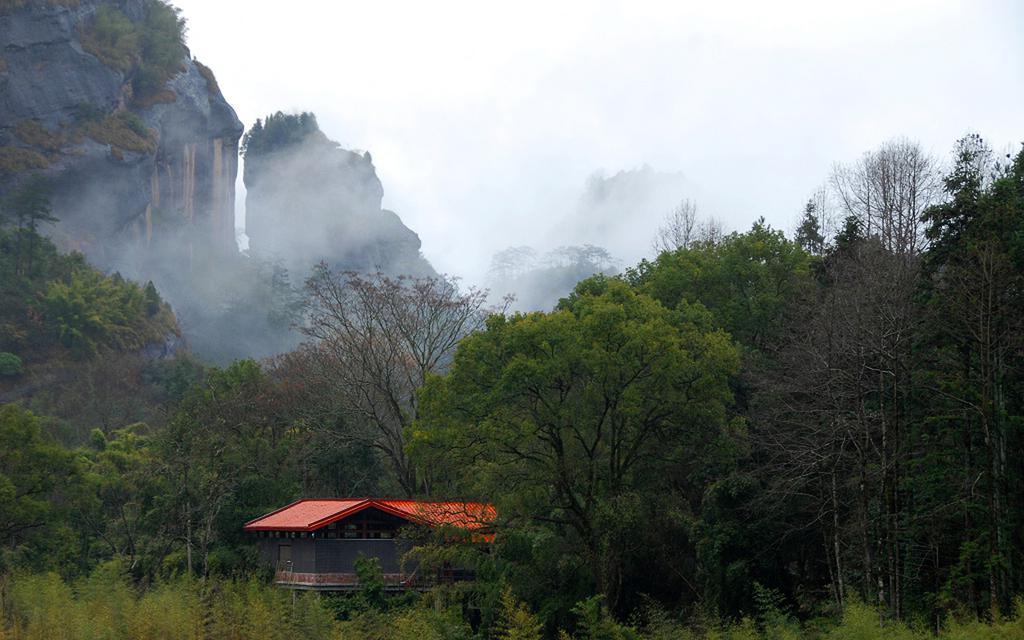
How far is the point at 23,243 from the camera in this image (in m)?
71.6

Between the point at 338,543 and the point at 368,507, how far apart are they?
1.40 meters

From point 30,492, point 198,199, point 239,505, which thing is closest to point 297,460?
point 239,505

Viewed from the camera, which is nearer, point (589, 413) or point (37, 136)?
point (589, 413)

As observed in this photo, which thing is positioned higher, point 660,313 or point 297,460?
point 660,313

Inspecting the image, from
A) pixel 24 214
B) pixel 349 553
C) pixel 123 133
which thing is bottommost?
pixel 349 553

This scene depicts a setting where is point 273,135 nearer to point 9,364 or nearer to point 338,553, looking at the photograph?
point 9,364

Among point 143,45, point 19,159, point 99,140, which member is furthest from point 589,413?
point 143,45

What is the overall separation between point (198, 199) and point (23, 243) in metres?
34.7

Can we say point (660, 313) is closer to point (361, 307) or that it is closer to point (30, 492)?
point (361, 307)

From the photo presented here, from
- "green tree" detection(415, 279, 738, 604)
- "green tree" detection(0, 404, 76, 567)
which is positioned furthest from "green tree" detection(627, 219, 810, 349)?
"green tree" detection(0, 404, 76, 567)

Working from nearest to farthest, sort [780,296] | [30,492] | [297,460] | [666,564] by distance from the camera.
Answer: [666,564]
[780,296]
[30,492]
[297,460]

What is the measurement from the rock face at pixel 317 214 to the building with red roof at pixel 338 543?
288 feet

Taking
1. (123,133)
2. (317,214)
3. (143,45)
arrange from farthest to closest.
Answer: (317,214)
(143,45)
(123,133)

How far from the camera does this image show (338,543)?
108 ft
